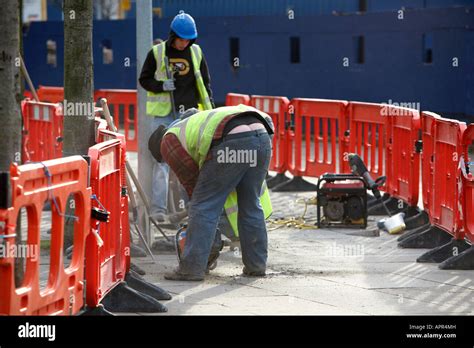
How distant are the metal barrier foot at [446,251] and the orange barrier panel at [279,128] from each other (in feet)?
20.2

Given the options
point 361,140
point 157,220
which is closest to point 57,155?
point 157,220

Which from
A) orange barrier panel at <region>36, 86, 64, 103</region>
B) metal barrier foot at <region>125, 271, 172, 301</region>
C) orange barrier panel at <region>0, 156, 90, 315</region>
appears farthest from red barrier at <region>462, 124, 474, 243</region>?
orange barrier panel at <region>36, 86, 64, 103</region>

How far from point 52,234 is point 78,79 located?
4583 millimetres

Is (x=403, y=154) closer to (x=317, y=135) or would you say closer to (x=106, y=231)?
(x=317, y=135)

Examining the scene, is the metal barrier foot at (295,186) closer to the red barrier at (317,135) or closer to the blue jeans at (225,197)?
the red barrier at (317,135)

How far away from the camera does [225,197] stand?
31.9ft

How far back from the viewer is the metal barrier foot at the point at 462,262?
10.3m

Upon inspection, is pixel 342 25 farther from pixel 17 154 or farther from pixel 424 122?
pixel 17 154

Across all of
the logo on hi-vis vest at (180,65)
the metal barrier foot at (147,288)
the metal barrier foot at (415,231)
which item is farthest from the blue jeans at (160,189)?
the metal barrier foot at (147,288)

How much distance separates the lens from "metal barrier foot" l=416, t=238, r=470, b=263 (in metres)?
10.7

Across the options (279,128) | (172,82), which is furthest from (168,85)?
(279,128)

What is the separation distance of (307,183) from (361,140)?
1.59 m

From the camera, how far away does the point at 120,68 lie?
28.3 meters

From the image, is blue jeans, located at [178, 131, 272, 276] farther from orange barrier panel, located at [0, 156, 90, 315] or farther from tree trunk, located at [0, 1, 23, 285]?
tree trunk, located at [0, 1, 23, 285]
